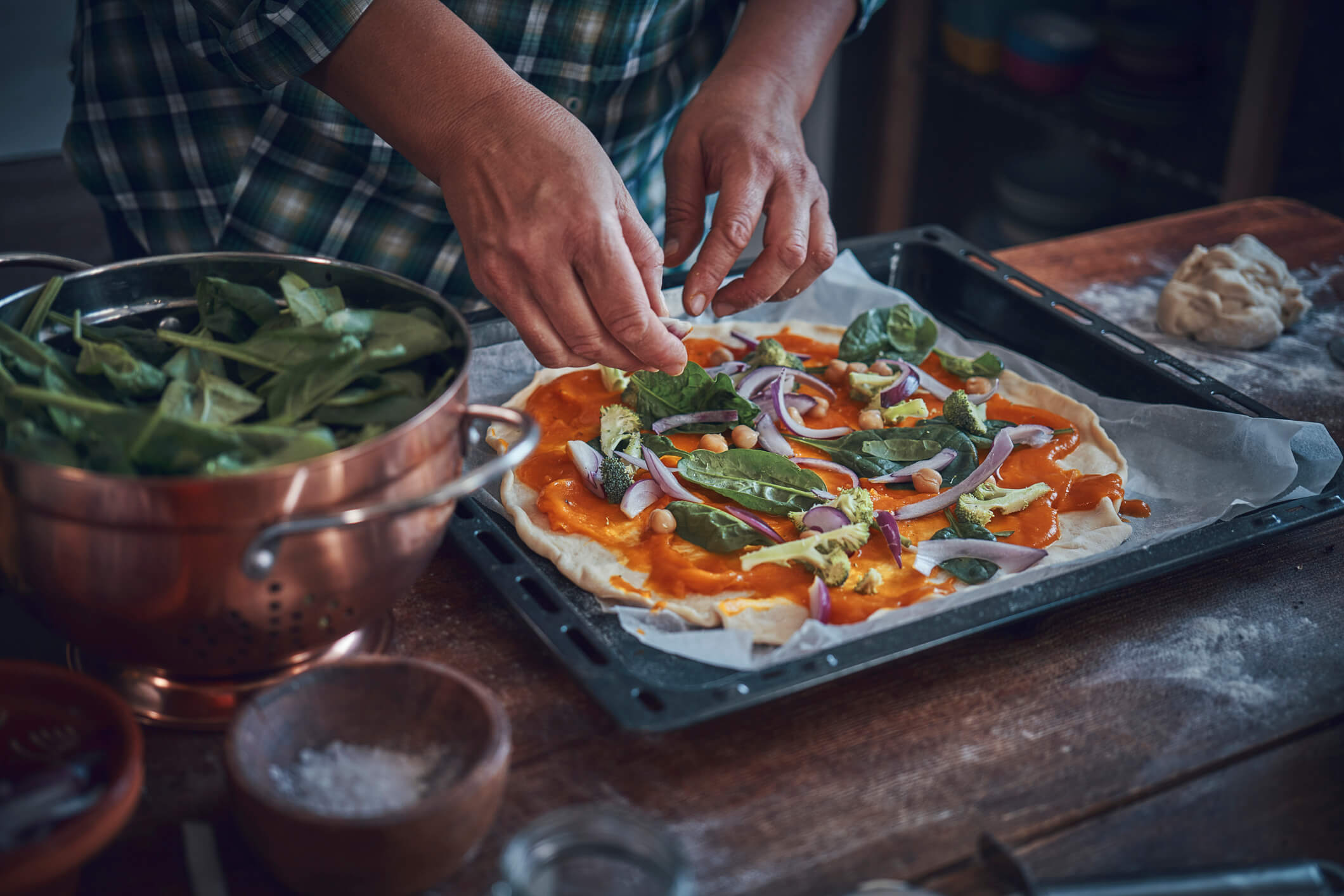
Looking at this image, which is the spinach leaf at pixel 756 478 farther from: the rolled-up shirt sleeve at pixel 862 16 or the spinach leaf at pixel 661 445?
the rolled-up shirt sleeve at pixel 862 16

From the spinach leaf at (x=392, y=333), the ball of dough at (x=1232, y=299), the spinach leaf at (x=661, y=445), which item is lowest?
the spinach leaf at (x=661, y=445)

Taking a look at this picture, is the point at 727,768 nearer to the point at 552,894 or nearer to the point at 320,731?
the point at 552,894

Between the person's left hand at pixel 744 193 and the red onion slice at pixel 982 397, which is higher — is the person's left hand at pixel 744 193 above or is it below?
above

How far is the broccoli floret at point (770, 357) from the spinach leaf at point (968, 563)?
1.69ft

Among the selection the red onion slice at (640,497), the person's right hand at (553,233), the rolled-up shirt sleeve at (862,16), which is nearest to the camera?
the person's right hand at (553,233)

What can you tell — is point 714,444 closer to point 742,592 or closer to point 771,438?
point 771,438

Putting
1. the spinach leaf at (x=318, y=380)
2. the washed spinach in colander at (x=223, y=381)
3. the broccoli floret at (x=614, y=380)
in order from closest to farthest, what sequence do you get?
the washed spinach in colander at (x=223, y=381)
the spinach leaf at (x=318, y=380)
the broccoli floret at (x=614, y=380)

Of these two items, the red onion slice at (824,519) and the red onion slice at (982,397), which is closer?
the red onion slice at (824,519)

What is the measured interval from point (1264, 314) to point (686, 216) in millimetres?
1199

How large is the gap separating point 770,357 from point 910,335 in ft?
1.02

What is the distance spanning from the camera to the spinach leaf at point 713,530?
1575mm

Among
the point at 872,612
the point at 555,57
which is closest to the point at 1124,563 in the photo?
the point at 872,612

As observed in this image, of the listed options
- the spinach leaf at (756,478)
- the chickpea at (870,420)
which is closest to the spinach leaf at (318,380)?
the spinach leaf at (756,478)

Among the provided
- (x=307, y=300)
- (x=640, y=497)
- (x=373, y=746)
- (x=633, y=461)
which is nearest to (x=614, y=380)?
(x=633, y=461)
